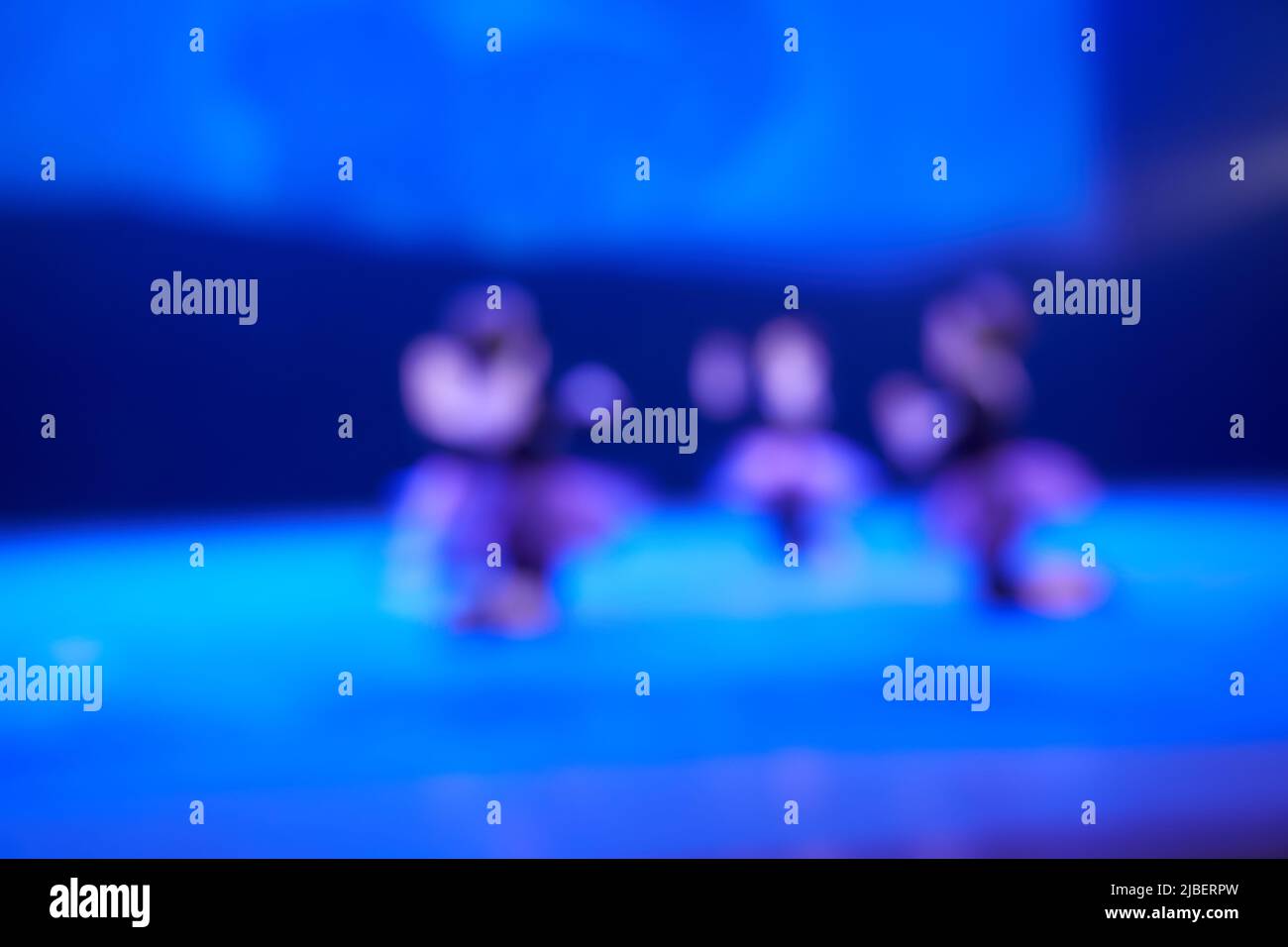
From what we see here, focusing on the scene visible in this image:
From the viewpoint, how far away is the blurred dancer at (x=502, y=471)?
2494mm

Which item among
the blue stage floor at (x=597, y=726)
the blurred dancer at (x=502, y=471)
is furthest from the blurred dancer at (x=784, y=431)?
the blurred dancer at (x=502, y=471)

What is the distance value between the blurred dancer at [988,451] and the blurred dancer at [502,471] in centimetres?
64

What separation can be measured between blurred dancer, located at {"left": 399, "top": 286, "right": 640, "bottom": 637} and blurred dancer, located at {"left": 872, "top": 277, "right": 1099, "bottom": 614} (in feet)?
2.09

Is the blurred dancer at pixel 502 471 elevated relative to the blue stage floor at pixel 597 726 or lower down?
elevated

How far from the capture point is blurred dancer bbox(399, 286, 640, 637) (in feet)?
8.18

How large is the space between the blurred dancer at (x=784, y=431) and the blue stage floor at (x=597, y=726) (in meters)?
0.09

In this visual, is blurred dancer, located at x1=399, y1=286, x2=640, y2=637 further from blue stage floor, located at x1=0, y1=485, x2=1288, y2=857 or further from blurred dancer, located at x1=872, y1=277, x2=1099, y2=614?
blurred dancer, located at x1=872, y1=277, x2=1099, y2=614

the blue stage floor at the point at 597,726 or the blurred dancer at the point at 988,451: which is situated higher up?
the blurred dancer at the point at 988,451

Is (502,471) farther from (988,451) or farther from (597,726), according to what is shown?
(988,451)

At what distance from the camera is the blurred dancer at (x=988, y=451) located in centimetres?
249

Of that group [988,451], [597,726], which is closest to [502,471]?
[597,726]

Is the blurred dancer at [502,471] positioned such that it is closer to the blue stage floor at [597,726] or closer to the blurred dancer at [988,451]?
the blue stage floor at [597,726]
